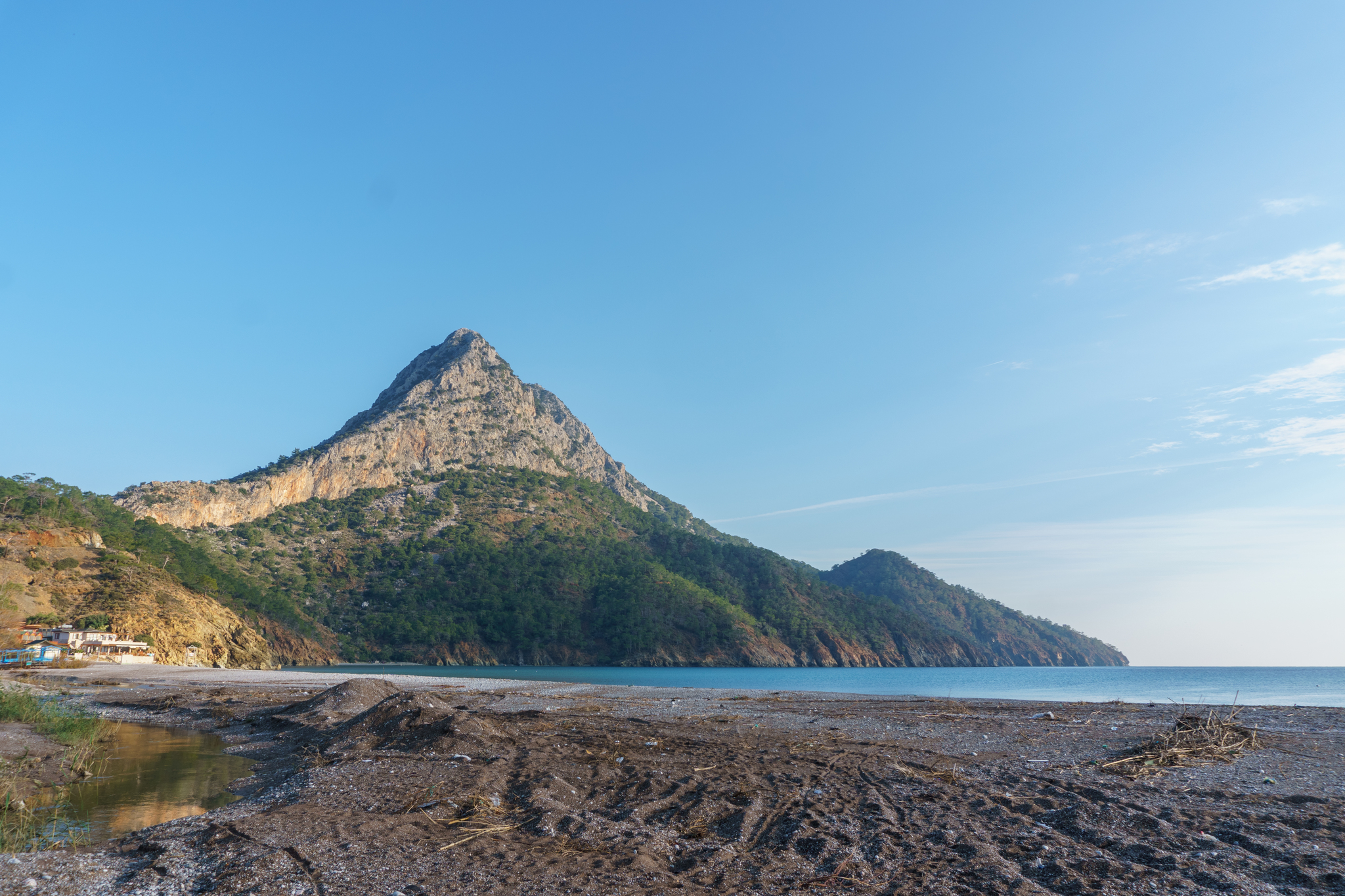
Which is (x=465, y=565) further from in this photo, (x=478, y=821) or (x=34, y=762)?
(x=478, y=821)

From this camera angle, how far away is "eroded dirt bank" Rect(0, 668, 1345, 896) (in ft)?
26.5

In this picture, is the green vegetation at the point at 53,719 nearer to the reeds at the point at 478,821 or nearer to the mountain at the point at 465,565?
the reeds at the point at 478,821

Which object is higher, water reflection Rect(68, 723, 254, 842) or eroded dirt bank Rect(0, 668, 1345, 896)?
eroded dirt bank Rect(0, 668, 1345, 896)

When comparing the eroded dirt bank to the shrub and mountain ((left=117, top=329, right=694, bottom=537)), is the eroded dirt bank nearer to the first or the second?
the shrub

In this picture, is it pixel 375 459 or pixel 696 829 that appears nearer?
pixel 696 829

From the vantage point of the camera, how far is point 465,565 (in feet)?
470

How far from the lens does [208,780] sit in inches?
606

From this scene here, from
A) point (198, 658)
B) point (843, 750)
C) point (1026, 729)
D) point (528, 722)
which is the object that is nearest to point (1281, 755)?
point (1026, 729)

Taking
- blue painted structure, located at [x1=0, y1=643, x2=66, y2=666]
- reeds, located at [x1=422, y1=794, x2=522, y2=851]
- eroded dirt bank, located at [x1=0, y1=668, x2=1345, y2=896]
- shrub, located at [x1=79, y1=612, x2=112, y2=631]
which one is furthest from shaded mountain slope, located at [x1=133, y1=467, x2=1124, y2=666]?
reeds, located at [x1=422, y1=794, x2=522, y2=851]

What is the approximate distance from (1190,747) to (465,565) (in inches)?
5477

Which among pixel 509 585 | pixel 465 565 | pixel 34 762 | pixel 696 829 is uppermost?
pixel 465 565

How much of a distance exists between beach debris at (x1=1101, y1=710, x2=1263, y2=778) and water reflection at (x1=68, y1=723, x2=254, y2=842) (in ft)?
61.5

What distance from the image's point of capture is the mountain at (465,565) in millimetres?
120312

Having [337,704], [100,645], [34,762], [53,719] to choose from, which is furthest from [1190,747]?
[100,645]
